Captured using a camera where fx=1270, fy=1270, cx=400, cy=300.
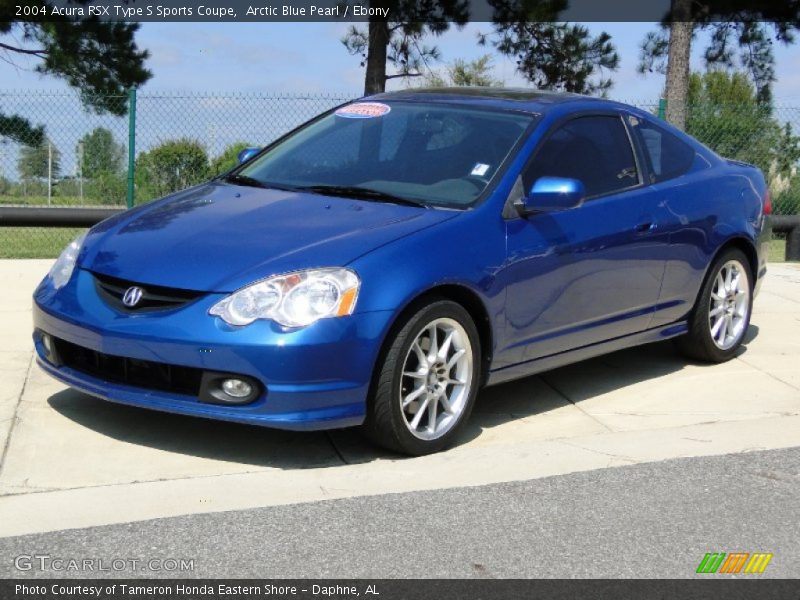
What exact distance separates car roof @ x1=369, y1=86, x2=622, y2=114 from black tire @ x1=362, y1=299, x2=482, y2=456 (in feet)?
4.96

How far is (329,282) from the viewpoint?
521 centimetres

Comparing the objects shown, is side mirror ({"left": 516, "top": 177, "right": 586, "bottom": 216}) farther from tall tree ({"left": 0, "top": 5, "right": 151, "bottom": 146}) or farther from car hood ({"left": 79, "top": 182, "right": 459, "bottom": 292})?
tall tree ({"left": 0, "top": 5, "right": 151, "bottom": 146})

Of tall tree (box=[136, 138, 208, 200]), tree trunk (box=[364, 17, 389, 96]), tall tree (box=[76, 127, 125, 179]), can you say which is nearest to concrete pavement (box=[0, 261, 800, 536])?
tall tree (box=[76, 127, 125, 179])

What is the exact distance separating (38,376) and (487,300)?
247 centimetres

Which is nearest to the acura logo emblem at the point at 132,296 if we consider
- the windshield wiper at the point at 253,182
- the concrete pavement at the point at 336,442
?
the concrete pavement at the point at 336,442

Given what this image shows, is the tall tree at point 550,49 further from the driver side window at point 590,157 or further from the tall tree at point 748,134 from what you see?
the driver side window at point 590,157

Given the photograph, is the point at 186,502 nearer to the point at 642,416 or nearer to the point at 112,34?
the point at 642,416

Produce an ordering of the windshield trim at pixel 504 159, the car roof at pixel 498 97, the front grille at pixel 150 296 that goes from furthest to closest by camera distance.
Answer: the car roof at pixel 498 97 → the windshield trim at pixel 504 159 → the front grille at pixel 150 296

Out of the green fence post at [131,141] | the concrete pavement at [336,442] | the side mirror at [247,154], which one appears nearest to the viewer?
the concrete pavement at [336,442]

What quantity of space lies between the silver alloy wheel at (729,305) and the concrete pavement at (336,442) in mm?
195

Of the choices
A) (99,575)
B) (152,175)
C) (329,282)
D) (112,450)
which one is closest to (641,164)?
(329,282)

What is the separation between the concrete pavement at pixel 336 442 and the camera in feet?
16.2

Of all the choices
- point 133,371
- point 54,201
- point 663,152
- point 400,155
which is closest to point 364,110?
point 400,155

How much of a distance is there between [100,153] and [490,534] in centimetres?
907
